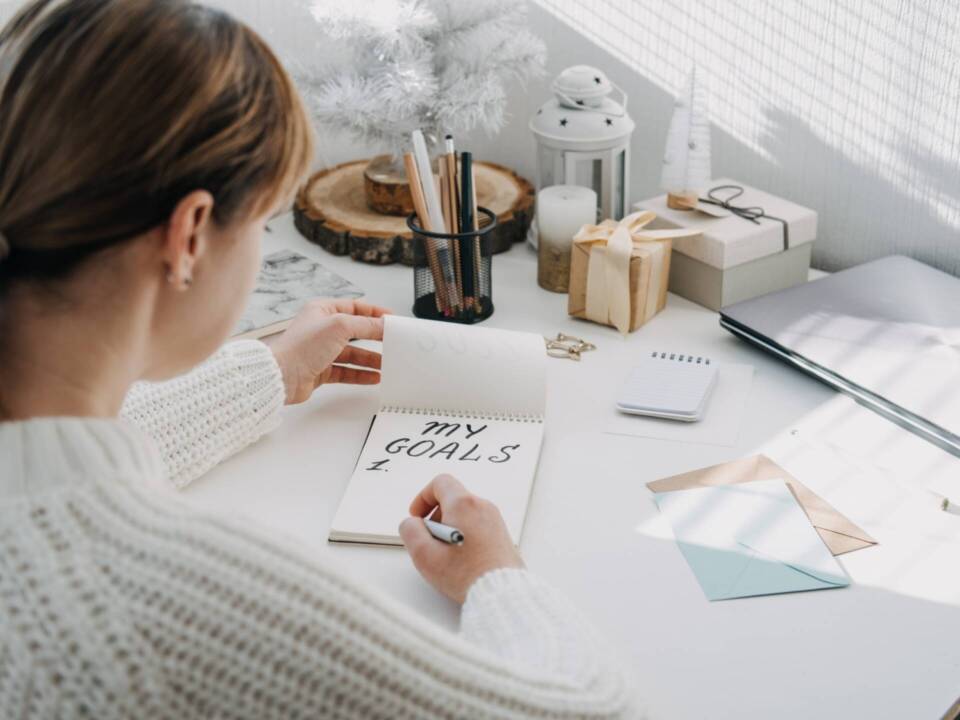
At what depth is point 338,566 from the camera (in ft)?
1.86

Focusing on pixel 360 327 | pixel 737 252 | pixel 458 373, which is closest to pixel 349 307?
pixel 360 327

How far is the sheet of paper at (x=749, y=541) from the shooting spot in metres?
0.78

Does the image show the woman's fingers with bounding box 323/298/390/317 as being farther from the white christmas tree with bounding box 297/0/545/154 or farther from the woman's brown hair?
the woman's brown hair

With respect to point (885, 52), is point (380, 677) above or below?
below

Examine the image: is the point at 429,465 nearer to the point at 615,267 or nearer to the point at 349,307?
the point at 349,307

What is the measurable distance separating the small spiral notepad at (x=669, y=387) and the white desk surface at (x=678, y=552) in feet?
0.10

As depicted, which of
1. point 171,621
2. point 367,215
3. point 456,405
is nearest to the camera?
point 171,621

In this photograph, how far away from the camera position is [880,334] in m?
1.04

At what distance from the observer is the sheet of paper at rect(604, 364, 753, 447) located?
0.96 meters

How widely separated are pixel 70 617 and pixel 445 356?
53cm

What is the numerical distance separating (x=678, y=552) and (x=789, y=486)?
0.13m

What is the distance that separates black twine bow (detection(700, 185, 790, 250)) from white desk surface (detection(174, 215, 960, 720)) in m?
0.15

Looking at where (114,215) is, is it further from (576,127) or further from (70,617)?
(576,127)

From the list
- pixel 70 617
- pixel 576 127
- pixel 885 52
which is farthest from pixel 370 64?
pixel 70 617
